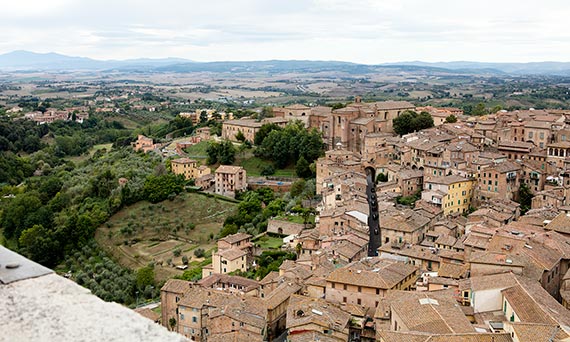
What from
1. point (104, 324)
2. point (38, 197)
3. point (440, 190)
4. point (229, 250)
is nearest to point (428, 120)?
point (440, 190)

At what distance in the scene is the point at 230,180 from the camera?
3772cm

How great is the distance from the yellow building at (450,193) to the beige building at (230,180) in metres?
14.3

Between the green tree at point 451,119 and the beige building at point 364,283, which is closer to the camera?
the beige building at point 364,283

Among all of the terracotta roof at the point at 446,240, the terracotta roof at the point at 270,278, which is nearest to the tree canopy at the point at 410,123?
the terracotta roof at the point at 446,240

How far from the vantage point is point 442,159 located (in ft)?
93.5

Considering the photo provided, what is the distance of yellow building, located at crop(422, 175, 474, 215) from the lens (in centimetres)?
2570

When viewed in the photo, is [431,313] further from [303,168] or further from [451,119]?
[451,119]

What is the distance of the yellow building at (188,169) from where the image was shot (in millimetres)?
40531

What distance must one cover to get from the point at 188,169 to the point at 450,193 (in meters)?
20.7

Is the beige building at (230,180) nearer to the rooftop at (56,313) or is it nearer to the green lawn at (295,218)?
the green lawn at (295,218)

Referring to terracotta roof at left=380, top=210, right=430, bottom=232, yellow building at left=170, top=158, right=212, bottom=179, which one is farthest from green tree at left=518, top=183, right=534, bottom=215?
yellow building at left=170, top=158, right=212, bottom=179

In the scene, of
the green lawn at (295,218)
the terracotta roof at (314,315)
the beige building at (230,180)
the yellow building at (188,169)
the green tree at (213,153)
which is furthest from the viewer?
the green tree at (213,153)

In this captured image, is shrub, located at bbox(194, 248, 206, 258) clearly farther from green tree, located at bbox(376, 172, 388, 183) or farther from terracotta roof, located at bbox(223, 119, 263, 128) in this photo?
terracotta roof, located at bbox(223, 119, 263, 128)

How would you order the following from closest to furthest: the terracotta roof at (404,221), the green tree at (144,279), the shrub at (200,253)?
the terracotta roof at (404,221) < the green tree at (144,279) < the shrub at (200,253)
